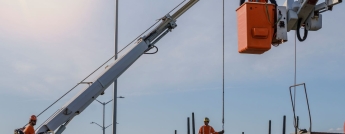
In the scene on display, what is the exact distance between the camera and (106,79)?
538 inches

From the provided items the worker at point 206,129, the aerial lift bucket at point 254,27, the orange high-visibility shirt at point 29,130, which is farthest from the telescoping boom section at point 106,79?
the aerial lift bucket at point 254,27

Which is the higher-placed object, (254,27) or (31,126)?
(254,27)

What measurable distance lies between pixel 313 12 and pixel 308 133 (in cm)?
309

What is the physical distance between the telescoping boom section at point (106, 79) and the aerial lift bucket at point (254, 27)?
6180 millimetres

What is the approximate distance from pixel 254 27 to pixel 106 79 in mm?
6526

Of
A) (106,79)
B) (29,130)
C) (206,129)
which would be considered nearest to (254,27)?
(106,79)

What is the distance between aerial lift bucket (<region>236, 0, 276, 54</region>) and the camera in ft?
26.4

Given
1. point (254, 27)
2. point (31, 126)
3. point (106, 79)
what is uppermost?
point (254, 27)

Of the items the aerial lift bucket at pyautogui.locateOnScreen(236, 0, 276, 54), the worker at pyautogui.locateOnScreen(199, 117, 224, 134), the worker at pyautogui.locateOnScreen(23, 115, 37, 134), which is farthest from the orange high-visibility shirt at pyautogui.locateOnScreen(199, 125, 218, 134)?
the aerial lift bucket at pyautogui.locateOnScreen(236, 0, 276, 54)

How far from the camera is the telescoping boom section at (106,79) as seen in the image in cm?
1316

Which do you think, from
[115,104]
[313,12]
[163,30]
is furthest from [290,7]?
[115,104]

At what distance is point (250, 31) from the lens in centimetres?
805

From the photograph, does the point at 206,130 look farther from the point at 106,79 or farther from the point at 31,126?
the point at 31,126

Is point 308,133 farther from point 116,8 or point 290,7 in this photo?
point 116,8
